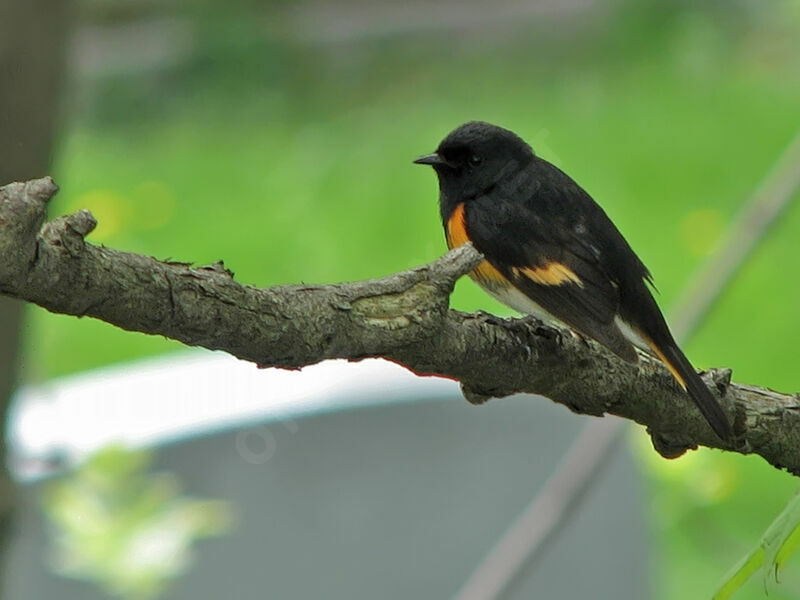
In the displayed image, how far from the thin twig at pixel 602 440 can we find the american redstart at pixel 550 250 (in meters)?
0.20

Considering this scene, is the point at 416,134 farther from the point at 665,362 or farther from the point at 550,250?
the point at 665,362

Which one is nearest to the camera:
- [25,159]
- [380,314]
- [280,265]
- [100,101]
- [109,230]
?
[380,314]

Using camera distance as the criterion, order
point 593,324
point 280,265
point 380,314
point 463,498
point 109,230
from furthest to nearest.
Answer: point 280,265
point 463,498
point 109,230
point 593,324
point 380,314

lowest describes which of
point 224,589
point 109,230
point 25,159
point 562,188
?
point 224,589

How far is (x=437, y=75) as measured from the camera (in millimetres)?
9625

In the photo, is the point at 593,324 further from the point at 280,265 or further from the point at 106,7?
the point at 106,7

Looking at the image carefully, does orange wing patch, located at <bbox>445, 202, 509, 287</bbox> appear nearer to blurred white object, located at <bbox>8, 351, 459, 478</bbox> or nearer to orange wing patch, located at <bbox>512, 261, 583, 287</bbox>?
orange wing patch, located at <bbox>512, 261, 583, 287</bbox>

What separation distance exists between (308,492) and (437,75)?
5.65m

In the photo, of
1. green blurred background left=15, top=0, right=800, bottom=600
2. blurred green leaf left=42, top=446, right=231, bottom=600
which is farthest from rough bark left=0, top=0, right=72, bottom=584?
green blurred background left=15, top=0, right=800, bottom=600

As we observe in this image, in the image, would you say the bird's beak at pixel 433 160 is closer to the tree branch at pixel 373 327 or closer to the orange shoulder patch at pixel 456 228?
the orange shoulder patch at pixel 456 228

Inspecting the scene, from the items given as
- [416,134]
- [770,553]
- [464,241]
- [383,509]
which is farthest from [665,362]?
[416,134]

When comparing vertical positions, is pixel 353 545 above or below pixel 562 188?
below

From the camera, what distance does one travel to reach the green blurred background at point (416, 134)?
22.5ft

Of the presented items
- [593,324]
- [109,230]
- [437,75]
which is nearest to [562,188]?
[593,324]
